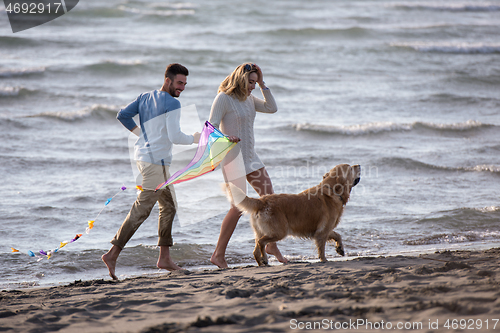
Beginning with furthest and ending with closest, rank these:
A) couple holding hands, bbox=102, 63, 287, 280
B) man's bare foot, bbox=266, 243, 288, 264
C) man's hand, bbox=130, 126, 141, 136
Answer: man's bare foot, bbox=266, 243, 288, 264
man's hand, bbox=130, 126, 141, 136
couple holding hands, bbox=102, 63, 287, 280

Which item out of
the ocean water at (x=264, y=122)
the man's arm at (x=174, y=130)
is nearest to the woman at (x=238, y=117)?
the man's arm at (x=174, y=130)

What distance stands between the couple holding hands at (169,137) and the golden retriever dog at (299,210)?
32cm

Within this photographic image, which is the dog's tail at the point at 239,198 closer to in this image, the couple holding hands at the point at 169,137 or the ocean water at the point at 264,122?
the couple holding hands at the point at 169,137

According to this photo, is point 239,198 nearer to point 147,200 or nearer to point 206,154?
point 206,154

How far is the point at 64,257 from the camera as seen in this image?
6047 millimetres

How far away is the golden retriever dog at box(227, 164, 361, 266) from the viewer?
4.95 m

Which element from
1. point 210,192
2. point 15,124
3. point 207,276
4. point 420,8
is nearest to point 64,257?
point 207,276

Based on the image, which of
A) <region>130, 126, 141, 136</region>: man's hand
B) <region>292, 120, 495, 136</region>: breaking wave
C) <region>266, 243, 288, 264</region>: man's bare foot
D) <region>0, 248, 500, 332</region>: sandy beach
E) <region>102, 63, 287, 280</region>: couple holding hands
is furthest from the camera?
<region>292, 120, 495, 136</region>: breaking wave

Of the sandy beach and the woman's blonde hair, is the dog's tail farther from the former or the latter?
the woman's blonde hair

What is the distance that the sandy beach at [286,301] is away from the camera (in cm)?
325

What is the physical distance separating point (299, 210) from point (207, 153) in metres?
1.22

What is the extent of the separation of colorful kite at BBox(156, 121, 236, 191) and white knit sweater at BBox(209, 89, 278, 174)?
0.16m

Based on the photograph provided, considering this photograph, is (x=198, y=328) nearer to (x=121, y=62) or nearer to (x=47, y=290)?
(x=47, y=290)

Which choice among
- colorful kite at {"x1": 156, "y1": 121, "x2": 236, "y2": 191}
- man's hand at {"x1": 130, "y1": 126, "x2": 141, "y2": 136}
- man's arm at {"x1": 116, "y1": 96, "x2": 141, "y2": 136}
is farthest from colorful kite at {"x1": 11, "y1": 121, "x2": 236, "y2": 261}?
man's arm at {"x1": 116, "y1": 96, "x2": 141, "y2": 136}
